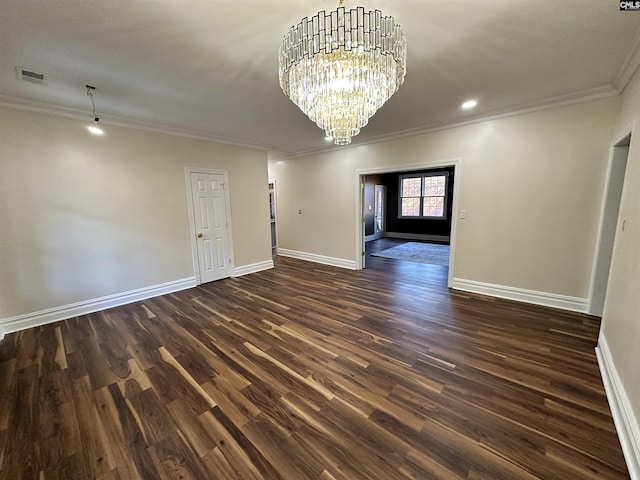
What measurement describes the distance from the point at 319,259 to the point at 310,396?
13.9 ft

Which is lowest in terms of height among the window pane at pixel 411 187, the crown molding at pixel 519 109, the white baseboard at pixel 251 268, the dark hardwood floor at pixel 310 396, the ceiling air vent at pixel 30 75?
the dark hardwood floor at pixel 310 396

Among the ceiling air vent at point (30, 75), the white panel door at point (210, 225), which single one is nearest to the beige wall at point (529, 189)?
the white panel door at point (210, 225)

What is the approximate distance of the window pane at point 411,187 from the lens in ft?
29.1

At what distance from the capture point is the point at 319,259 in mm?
6098

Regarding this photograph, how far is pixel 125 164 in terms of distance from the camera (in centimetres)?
370

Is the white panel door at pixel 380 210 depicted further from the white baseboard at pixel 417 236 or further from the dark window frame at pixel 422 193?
the dark window frame at pixel 422 193

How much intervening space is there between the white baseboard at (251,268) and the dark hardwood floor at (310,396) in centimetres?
178

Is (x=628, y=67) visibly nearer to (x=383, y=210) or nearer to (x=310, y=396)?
(x=310, y=396)

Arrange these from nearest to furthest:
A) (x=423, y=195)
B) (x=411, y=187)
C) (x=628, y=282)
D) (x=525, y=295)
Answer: (x=628, y=282) → (x=525, y=295) → (x=423, y=195) → (x=411, y=187)

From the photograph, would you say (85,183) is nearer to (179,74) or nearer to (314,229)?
(179,74)

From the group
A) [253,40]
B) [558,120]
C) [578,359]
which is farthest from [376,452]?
[558,120]

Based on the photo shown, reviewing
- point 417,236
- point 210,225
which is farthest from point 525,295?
point 417,236

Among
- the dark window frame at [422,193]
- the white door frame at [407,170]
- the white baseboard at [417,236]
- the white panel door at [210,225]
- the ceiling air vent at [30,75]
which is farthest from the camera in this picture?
the white baseboard at [417,236]

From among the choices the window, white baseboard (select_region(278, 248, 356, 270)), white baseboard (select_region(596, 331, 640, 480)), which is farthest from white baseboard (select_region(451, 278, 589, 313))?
the window
